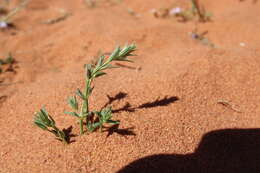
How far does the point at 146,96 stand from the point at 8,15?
2.49 metres

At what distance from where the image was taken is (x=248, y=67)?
7.22 feet

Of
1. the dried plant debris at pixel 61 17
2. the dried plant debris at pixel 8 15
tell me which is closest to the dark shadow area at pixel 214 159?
the dried plant debris at pixel 61 17

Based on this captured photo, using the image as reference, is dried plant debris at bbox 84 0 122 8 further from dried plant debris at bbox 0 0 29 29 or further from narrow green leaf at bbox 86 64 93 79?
narrow green leaf at bbox 86 64 93 79

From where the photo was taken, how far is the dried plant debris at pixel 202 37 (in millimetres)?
2742

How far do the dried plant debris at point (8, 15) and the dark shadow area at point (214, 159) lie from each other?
2639 millimetres

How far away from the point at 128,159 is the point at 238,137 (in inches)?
28.7

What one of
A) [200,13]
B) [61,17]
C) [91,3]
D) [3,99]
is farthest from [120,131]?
[91,3]

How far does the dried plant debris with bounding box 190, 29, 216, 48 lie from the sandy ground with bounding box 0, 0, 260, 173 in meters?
0.06

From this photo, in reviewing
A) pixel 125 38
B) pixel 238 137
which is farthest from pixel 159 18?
pixel 238 137

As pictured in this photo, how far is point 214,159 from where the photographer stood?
1603 millimetres

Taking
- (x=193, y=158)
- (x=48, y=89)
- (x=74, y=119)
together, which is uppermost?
(x=48, y=89)

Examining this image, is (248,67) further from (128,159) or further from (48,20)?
(48,20)

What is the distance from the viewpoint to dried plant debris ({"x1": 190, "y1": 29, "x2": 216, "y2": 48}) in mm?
2742

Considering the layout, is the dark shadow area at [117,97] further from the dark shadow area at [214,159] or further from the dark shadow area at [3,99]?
the dark shadow area at [3,99]
